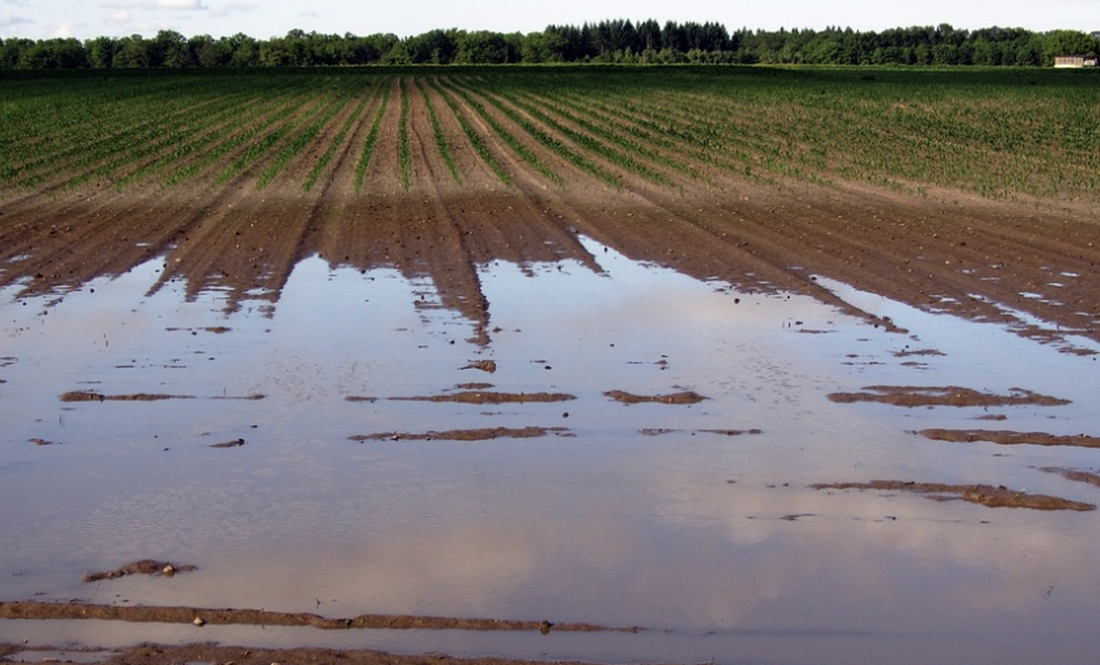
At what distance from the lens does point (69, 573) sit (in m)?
7.34

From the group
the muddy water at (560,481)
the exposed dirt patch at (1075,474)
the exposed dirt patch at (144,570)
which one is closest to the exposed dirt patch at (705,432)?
the muddy water at (560,481)

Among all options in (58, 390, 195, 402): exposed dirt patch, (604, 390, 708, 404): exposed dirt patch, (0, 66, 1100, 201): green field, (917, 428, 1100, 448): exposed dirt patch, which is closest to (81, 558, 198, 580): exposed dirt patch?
(58, 390, 195, 402): exposed dirt patch

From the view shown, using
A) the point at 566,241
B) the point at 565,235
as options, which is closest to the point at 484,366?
the point at 566,241

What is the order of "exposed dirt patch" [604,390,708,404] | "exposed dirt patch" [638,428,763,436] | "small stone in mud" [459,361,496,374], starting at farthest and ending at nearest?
"small stone in mud" [459,361,496,374]
"exposed dirt patch" [604,390,708,404]
"exposed dirt patch" [638,428,763,436]

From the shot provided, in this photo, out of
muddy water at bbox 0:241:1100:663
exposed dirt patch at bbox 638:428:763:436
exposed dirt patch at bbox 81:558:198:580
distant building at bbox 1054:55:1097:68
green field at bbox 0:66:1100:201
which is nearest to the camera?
muddy water at bbox 0:241:1100:663

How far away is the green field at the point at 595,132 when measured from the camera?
29.7 meters

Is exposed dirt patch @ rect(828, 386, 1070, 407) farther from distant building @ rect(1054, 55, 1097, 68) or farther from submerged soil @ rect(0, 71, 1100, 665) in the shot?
distant building @ rect(1054, 55, 1097, 68)

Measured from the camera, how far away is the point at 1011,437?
378 inches

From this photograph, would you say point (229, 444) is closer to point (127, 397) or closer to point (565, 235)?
point (127, 397)

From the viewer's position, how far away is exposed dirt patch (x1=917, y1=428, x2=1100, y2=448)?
947 centimetres

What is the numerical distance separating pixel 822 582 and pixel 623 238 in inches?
532

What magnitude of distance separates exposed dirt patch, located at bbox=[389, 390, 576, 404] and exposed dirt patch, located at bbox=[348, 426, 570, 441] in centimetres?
82

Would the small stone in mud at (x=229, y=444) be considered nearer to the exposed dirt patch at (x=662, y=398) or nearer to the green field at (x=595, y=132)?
the exposed dirt patch at (x=662, y=398)

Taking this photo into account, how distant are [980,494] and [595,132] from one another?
32517 millimetres
